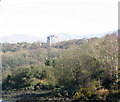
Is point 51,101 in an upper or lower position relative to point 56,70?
lower

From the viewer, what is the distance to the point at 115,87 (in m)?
14.4

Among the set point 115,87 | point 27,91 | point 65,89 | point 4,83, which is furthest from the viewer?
point 4,83

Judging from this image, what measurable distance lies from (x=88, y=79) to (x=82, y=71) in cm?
53

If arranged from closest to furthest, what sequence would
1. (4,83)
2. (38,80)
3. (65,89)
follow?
(65,89) < (38,80) < (4,83)

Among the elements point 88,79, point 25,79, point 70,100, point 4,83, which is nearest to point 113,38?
point 88,79

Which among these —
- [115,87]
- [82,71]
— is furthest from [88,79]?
[115,87]

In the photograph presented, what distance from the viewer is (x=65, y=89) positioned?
56.9 ft

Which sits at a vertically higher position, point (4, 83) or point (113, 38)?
point (113, 38)

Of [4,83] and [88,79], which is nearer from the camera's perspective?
[88,79]

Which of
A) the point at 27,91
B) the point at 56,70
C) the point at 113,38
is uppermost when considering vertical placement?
the point at 113,38

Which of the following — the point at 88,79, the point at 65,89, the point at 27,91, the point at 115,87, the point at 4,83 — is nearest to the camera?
the point at 115,87

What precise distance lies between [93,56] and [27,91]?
29.4 ft

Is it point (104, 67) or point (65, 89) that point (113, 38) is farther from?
point (65, 89)

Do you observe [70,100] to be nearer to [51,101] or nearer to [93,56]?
[51,101]
